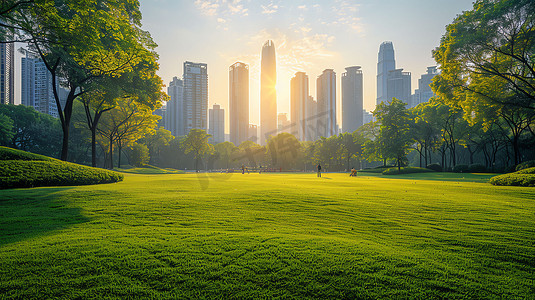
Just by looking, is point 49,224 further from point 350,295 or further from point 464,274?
point 464,274

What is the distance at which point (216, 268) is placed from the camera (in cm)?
292

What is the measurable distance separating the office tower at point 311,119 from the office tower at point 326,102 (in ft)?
14.8

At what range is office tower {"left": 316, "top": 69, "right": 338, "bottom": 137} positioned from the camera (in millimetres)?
160375

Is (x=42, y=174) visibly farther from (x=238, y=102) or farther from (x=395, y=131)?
(x=238, y=102)

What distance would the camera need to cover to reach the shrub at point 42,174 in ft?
30.7

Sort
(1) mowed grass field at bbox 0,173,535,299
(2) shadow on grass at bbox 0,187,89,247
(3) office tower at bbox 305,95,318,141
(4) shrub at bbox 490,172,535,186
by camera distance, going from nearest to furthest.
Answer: (1) mowed grass field at bbox 0,173,535,299 → (2) shadow on grass at bbox 0,187,89,247 → (4) shrub at bbox 490,172,535,186 → (3) office tower at bbox 305,95,318,141

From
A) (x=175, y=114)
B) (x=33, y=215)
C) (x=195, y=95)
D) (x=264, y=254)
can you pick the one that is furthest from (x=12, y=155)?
(x=175, y=114)

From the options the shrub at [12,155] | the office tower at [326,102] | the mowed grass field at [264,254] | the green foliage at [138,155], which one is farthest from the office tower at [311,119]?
the mowed grass field at [264,254]

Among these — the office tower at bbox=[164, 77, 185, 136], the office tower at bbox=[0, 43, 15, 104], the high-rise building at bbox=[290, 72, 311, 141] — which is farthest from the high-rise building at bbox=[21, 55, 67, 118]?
the high-rise building at bbox=[290, 72, 311, 141]

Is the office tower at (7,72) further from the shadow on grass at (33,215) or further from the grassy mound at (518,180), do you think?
the grassy mound at (518,180)

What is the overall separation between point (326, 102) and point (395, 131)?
435 ft

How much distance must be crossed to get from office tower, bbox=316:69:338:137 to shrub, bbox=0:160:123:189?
153m

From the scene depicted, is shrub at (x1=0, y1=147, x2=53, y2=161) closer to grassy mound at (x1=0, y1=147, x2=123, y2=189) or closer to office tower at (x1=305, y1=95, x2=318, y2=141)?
grassy mound at (x1=0, y1=147, x2=123, y2=189)

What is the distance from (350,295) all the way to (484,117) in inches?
1209
